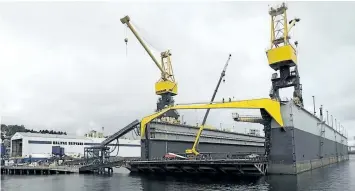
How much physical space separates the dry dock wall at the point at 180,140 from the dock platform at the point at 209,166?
6.39 metres

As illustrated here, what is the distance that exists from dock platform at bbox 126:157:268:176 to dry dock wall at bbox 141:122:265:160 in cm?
639

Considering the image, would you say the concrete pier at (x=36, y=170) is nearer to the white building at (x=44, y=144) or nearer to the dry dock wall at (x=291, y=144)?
the white building at (x=44, y=144)

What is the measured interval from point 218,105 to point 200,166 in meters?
11.1

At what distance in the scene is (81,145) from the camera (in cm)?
12025

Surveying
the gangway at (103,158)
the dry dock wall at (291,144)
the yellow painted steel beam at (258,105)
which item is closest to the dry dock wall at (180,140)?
the gangway at (103,158)

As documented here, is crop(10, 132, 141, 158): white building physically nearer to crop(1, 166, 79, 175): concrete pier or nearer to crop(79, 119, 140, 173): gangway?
crop(1, 166, 79, 175): concrete pier

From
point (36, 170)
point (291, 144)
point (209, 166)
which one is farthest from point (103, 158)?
point (291, 144)

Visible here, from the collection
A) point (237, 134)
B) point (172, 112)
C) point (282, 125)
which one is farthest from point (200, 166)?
point (237, 134)

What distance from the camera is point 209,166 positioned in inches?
2197

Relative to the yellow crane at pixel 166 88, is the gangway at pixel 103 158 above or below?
below

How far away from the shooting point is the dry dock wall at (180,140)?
71.3 metres

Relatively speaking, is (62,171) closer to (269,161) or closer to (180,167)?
(180,167)

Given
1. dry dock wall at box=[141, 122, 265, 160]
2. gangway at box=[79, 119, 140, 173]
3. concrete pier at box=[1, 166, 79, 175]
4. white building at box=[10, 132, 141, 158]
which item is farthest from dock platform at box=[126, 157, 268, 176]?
white building at box=[10, 132, 141, 158]

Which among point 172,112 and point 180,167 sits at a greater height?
point 172,112
